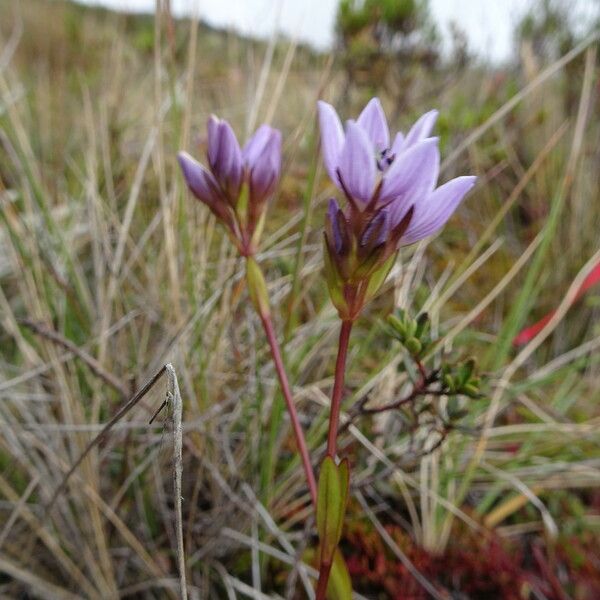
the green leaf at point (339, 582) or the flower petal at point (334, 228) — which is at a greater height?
the flower petal at point (334, 228)

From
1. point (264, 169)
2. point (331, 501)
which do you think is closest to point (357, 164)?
point (264, 169)

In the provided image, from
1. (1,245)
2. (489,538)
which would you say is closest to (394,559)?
(489,538)

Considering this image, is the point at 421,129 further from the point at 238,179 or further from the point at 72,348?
the point at 72,348

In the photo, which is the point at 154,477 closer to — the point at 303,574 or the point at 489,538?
the point at 303,574

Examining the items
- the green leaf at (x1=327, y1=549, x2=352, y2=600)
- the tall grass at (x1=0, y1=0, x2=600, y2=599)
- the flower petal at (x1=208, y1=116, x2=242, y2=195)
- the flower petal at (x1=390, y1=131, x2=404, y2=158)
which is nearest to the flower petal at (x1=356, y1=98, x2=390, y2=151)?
the flower petal at (x1=390, y1=131, x2=404, y2=158)

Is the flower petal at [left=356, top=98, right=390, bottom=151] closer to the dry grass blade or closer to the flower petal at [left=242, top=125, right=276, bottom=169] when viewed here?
the flower petal at [left=242, top=125, right=276, bottom=169]

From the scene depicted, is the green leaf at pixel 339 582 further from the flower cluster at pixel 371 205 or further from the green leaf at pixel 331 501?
the flower cluster at pixel 371 205

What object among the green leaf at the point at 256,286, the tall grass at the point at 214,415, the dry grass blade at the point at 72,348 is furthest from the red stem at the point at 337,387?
the dry grass blade at the point at 72,348
